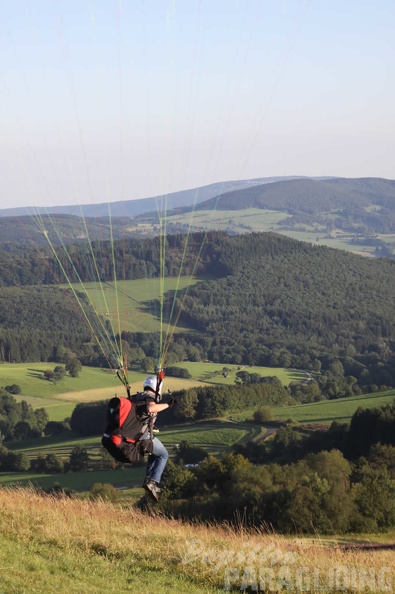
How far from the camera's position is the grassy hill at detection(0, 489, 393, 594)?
11.9m

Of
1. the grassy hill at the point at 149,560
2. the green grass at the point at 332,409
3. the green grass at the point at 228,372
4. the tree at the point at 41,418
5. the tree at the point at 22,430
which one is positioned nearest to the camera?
the grassy hill at the point at 149,560

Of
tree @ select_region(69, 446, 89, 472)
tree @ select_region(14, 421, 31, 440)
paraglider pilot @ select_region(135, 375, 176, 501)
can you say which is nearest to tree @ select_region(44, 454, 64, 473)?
tree @ select_region(69, 446, 89, 472)

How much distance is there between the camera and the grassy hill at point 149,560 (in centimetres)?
1192

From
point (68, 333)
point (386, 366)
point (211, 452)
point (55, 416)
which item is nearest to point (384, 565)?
point (211, 452)

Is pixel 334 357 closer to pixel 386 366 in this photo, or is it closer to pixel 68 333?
pixel 386 366

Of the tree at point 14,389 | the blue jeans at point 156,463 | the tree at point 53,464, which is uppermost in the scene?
the blue jeans at point 156,463

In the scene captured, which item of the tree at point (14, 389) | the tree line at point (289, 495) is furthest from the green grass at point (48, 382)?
the tree line at point (289, 495)

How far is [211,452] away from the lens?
7206cm

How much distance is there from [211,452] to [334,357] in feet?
315

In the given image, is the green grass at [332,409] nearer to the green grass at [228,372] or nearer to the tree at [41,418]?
the tree at [41,418]

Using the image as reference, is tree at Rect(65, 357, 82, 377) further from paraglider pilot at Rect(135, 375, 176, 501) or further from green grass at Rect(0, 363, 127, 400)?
paraglider pilot at Rect(135, 375, 176, 501)

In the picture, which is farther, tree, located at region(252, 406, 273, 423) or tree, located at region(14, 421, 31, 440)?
tree, located at region(14, 421, 31, 440)

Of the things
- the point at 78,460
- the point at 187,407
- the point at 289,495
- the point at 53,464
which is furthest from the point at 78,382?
the point at 289,495

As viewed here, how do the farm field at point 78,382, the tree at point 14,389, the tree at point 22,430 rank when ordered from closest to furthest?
the tree at point 22,430
the farm field at point 78,382
the tree at point 14,389
